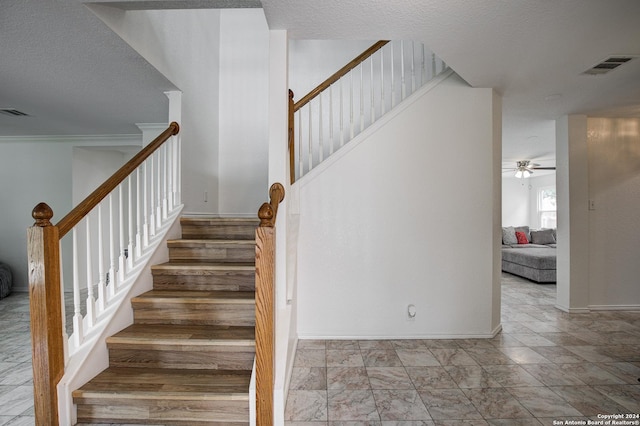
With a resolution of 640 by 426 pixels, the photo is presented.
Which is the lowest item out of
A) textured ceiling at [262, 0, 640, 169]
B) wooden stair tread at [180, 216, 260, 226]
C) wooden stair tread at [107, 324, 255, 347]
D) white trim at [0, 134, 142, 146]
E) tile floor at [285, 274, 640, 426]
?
tile floor at [285, 274, 640, 426]

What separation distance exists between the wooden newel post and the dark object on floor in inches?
156

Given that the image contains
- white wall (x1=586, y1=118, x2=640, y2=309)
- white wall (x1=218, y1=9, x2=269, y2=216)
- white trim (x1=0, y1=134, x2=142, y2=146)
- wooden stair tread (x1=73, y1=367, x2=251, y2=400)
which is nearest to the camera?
wooden stair tread (x1=73, y1=367, x2=251, y2=400)

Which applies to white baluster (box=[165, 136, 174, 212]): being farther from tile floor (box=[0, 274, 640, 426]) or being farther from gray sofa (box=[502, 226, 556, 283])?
gray sofa (box=[502, 226, 556, 283])

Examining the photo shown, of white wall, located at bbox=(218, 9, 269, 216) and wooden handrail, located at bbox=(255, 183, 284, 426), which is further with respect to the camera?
white wall, located at bbox=(218, 9, 269, 216)

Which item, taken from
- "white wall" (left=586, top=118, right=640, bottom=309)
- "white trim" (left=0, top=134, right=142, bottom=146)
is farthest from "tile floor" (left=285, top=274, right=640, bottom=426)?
"white trim" (left=0, top=134, right=142, bottom=146)

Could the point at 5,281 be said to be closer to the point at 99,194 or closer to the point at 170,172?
the point at 170,172

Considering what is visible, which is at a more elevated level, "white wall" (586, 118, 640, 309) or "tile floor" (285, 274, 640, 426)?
"white wall" (586, 118, 640, 309)

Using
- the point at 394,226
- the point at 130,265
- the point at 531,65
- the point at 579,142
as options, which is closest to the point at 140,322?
the point at 130,265

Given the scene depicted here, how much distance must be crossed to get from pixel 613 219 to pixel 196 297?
5043 millimetres

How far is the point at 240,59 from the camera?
13.6 ft

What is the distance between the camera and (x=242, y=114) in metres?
4.14

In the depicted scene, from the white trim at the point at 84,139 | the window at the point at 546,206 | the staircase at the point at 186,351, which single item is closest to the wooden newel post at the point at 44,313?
the staircase at the point at 186,351

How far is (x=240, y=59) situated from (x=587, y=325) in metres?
5.34

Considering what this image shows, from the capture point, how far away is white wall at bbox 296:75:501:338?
3.05m
